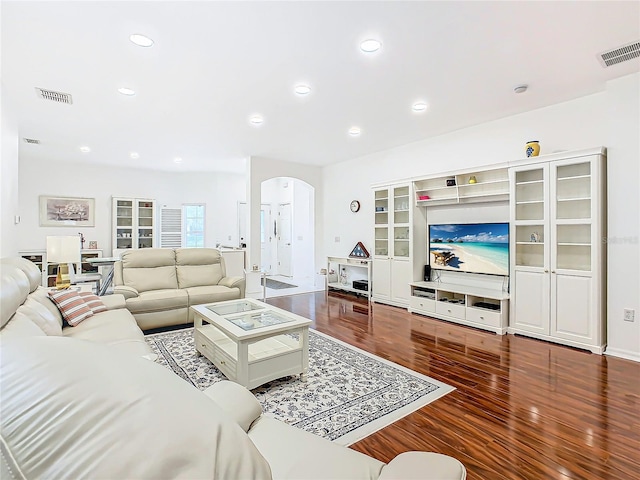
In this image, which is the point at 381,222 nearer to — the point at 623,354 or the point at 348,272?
the point at 348,272

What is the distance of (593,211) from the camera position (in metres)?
3.43

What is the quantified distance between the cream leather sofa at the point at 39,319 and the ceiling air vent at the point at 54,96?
2076 mm

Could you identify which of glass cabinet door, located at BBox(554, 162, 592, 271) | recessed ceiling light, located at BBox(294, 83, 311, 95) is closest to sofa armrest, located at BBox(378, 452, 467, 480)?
recessed ceiling light, located at BBox(294, 83, 311, 95)

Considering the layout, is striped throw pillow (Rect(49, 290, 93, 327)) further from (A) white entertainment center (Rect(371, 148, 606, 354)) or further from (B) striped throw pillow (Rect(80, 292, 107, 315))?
(A) white entertainment center (Rect(371, 148, 606, 354))

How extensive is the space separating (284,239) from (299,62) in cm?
662

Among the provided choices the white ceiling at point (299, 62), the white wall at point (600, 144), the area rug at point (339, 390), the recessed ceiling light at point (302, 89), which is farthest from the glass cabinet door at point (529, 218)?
the recessed ceiling light at point (302, 89)

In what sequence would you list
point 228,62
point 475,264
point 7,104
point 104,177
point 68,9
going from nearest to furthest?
point 68,9
point 228,62
point 7,104
point 475,264
point 104,177

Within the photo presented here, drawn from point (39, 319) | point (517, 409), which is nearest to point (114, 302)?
point (39, 319)

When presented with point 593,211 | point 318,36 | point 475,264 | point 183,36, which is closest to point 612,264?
point 593,211

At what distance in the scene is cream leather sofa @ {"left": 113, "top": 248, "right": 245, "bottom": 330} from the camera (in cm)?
398

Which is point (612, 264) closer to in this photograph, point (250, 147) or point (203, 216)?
point (250, 147)

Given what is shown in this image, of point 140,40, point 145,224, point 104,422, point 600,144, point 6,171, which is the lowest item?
point 104,422

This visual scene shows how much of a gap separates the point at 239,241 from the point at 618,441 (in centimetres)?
793

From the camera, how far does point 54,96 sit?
367 cm
